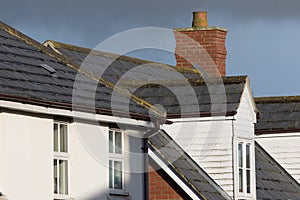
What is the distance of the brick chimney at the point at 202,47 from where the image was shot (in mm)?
36844

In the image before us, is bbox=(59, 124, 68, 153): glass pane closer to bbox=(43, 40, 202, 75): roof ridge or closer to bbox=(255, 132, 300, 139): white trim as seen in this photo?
bbox=(43, 40, 202, 75): roof ridge

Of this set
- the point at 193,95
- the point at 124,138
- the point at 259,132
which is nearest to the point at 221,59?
the point at 259,132

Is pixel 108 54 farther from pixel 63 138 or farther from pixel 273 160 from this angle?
pixel 63 138

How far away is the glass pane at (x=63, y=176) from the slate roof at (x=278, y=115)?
9.23 meters

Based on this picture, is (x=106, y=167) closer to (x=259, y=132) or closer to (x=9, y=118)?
(x=9, y=118)

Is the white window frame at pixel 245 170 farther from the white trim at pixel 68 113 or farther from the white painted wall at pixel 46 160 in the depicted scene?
the white trim at pixel 68 113

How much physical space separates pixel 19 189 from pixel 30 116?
1.32 meters

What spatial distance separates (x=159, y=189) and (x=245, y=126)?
3182mm

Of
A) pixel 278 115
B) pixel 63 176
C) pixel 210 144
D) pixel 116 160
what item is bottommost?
pixel 63 176

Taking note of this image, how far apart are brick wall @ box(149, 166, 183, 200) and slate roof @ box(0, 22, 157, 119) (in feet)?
5.15

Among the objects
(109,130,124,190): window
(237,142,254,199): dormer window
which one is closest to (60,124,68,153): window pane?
(109,130,124,190): window

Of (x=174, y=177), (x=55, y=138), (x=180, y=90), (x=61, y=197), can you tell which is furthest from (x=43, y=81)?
(x=180, y=90)

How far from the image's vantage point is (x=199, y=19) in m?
37.7

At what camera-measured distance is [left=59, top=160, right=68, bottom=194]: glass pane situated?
23.4 m
